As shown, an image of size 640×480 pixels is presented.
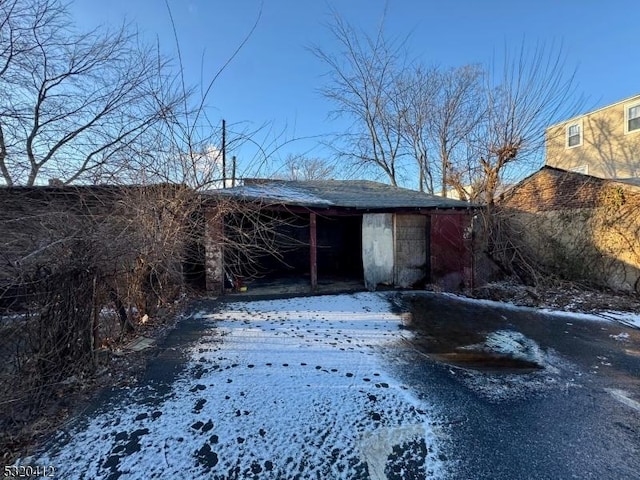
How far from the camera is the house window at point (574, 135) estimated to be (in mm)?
14805

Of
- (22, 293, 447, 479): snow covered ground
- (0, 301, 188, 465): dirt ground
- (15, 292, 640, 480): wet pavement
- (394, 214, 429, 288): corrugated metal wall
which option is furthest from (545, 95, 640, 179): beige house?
(0, 301, 188, 465): dirt ground

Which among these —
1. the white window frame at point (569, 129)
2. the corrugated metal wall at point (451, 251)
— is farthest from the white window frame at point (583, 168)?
the corrugated metal wall at point (451, 251)

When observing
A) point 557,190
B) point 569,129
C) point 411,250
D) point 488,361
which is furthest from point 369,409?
point 569,129

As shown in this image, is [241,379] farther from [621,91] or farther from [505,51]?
[621,91]

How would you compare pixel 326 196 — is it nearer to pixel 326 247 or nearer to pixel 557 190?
pixel 326 247

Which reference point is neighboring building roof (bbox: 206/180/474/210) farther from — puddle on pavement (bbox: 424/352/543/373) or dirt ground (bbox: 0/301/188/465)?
puddle on pavement (bbox: 424/352/543/373)

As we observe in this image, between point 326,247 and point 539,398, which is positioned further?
point 326,247

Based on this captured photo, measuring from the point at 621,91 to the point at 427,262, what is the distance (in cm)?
1262

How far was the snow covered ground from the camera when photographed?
7.36ft

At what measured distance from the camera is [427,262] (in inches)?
342

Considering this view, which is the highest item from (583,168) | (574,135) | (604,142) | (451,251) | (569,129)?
(569,129)

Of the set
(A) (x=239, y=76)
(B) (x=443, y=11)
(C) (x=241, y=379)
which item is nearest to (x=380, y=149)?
(B) (x=443, y=11)

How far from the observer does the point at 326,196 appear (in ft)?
29.1

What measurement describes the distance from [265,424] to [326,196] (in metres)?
6.81
